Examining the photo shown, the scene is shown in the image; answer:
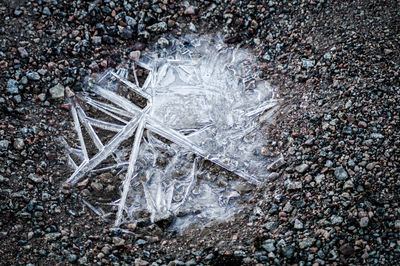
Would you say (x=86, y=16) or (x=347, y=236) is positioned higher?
(x=86, y=16)

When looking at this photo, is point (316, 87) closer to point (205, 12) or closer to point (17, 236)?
point (205, 12)

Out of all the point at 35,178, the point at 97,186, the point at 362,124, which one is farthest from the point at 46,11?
the point at 362,124

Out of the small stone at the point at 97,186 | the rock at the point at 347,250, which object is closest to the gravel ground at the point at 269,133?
the rock at the point at 347,250

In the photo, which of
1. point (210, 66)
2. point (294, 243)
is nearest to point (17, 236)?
point (294, 243)

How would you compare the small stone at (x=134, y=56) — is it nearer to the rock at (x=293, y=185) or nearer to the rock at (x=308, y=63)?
the rock at (x=308, y=63)

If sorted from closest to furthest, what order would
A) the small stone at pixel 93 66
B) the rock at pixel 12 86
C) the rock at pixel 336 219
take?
the rock at pixel 336 219 < the rock at pixel 12 86 < the small stone at pixel 93 66

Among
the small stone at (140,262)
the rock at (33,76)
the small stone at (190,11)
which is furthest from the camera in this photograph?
the small stone at (190,11)
